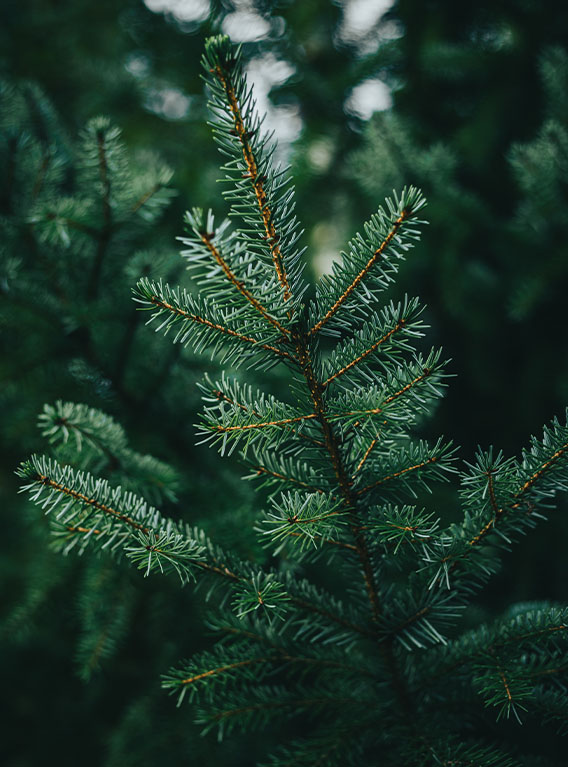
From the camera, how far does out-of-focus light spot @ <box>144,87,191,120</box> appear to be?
2.49 metres

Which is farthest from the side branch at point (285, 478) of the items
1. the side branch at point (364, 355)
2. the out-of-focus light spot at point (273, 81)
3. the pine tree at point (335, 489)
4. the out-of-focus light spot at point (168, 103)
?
the out-of-focus light spot at point (168, 103)

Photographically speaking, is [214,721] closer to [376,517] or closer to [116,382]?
[376,517]

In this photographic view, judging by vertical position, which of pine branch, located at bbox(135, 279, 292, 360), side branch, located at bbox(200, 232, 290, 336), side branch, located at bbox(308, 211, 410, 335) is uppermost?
side branch, located at bbox(308, 211, 410, 335)

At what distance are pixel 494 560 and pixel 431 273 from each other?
1267mm

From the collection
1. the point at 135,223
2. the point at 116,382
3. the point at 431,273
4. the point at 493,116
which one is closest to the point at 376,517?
the point at 116,382

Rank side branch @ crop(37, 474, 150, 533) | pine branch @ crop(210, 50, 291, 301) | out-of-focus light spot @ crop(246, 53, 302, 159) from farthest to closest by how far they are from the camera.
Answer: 1. out-of-focus light spot @ crop(246, 53, 302, 159)
2. side branch @ crop(37, 474, 150, 533)
3. pine branch @ crop(210, 50, 291, 301)

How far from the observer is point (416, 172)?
4.94 feet

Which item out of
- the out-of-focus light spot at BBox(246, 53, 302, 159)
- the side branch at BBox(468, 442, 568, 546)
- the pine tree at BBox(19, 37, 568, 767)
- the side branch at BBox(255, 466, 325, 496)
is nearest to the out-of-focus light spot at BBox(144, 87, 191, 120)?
the out-of-focus light spot at BBox(246, 53, 302, 159)

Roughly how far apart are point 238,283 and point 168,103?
2.64 metres

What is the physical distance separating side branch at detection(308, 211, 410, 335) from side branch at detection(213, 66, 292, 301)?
0.06 m

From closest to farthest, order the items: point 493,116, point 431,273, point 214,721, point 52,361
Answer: point 214,721, point 52,361, point 493,116, point 431,273

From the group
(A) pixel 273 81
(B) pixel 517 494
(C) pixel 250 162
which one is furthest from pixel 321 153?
(B) pixel 517 494

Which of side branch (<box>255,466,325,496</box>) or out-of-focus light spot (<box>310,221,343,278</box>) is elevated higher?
out-of-focus light spot (<box>310,221,343,278</box>)

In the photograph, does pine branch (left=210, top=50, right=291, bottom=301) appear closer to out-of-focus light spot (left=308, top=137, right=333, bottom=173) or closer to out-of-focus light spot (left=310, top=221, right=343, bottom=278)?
out-of-focus light spot (left=308, top=137, right=333, bottom=173)
